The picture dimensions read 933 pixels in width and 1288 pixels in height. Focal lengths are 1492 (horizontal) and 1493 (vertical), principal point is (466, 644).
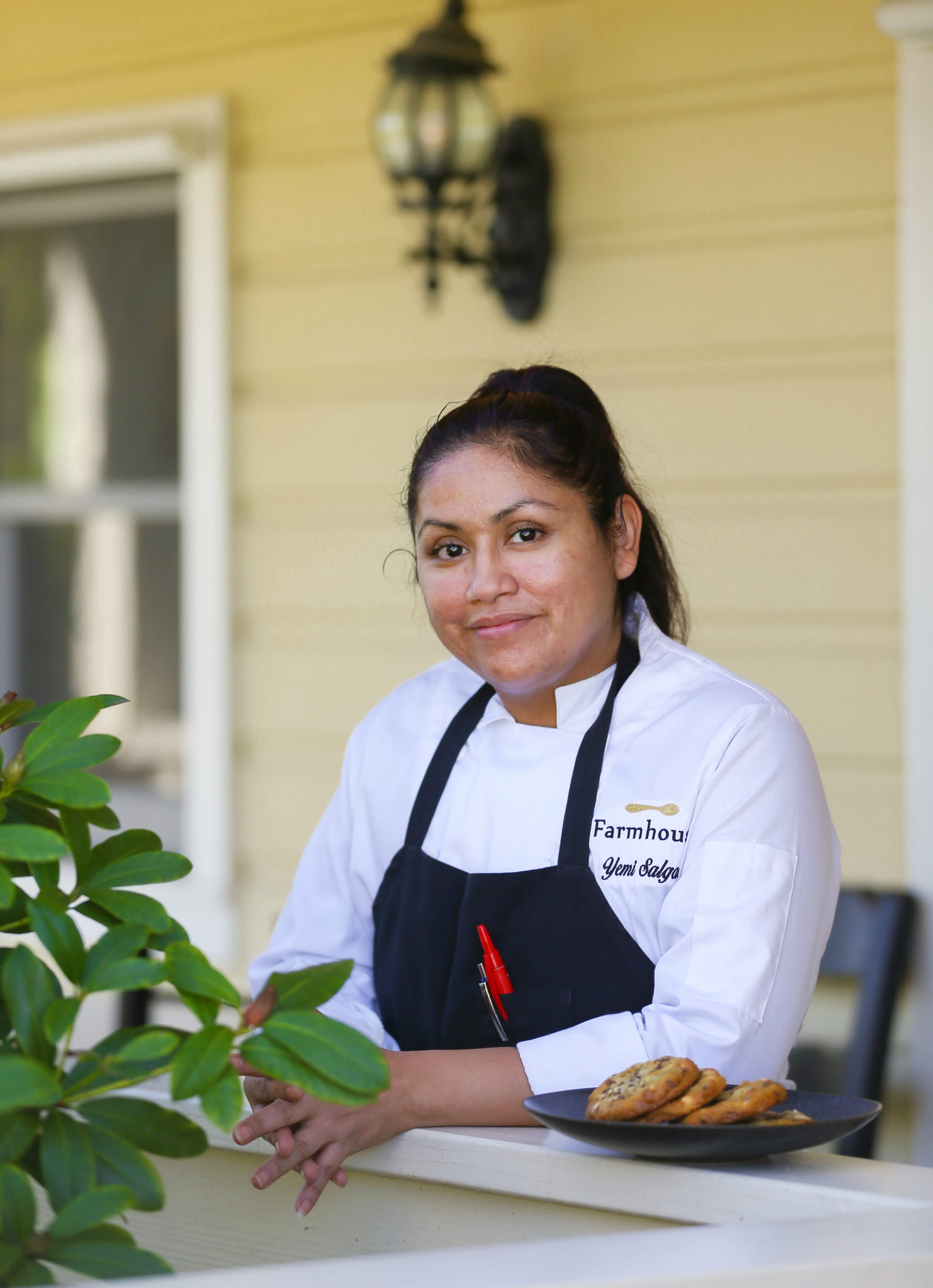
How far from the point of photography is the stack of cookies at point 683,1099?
105cm

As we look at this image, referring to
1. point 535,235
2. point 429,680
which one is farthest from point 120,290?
point 429,680

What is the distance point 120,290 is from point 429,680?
81.4 inches

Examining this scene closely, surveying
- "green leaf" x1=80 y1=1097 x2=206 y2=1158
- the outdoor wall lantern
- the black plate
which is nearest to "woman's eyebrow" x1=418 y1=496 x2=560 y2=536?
the black plate

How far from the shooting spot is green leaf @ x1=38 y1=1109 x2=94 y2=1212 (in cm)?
88

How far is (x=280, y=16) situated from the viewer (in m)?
3.11

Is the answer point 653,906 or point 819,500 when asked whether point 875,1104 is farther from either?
point 819,500

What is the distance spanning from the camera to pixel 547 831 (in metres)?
1.51

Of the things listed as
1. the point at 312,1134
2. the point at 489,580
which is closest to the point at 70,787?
the point at 312,1134

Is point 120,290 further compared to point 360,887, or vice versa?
point 120,290

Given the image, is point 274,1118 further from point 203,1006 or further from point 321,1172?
point 203,1006

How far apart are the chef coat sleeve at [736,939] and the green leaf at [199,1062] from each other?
1.47 feet

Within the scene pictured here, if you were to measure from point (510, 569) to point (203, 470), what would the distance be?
1.85m

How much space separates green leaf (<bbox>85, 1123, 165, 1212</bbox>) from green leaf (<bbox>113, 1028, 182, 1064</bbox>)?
5cm

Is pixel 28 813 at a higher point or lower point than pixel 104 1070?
higher
